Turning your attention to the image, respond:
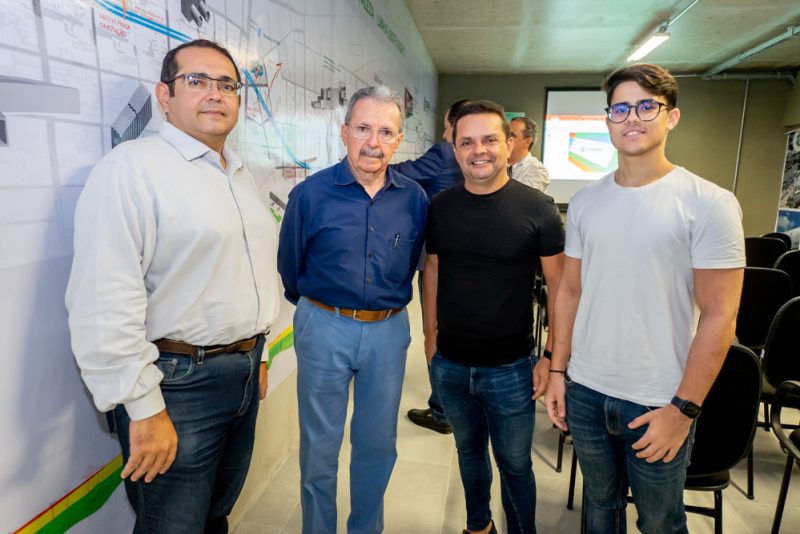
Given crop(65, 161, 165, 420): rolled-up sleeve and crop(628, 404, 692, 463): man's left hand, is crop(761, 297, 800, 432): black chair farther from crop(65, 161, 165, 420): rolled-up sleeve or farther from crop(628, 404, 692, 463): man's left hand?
crop(65, 161, 165, 420): rolled-up sleeve

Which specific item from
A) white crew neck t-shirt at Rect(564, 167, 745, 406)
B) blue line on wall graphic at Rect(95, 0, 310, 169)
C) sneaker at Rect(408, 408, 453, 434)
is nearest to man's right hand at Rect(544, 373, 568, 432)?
white crew neck t-shirt at Rect(564, 167, 745, 406)

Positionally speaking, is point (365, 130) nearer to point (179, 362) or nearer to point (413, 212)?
point (413, 212)

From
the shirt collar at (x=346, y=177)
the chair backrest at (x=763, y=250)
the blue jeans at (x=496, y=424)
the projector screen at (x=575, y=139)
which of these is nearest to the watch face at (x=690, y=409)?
the blue jeans at (x=496, y=424)

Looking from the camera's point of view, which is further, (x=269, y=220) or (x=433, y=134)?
(x=433, y=134)

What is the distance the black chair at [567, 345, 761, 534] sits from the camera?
4.86 ft

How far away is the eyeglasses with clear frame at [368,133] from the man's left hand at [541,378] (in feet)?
2.79

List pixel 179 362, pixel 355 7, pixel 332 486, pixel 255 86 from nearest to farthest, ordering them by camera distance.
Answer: pixel 179 362, pixel 332 486, pixel 255 86, pixel 355 7

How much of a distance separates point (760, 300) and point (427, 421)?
1.94 meters

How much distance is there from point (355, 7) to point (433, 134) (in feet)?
16.7

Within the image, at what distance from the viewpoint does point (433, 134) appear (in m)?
8.03

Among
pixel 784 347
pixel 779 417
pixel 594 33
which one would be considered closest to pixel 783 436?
pixel 779 417

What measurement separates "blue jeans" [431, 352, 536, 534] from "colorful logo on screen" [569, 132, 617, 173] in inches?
295

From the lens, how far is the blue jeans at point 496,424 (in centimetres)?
149

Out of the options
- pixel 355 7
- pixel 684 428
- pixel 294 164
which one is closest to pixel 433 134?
pixel 355 7
